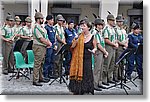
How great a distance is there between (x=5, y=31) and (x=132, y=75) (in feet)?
4.91

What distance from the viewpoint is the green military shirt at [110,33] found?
358cm

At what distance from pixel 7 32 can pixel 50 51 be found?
1.68 ft

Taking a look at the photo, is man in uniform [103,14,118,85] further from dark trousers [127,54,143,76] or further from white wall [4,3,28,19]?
white wall [4,3,28,19]

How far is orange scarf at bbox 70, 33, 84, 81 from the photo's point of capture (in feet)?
11.7

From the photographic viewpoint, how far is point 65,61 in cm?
357

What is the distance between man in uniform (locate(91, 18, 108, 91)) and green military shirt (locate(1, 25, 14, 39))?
0.89m

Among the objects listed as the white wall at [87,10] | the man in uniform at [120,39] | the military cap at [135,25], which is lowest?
the man in uniform at [120,39]

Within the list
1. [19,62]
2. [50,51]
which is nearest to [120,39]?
[50,51]

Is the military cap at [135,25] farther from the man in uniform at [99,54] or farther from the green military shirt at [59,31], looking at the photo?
the green military shirt at [59,31]

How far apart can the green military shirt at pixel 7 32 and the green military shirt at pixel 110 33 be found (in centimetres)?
103

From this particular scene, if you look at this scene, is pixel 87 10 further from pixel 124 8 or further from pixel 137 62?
pixel 137 62

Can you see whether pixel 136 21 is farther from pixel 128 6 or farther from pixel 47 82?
pixel 47 82

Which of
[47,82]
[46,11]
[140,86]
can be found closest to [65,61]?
[47,82]

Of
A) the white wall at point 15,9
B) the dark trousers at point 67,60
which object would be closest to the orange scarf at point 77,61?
the dark trousers at point 67,60
